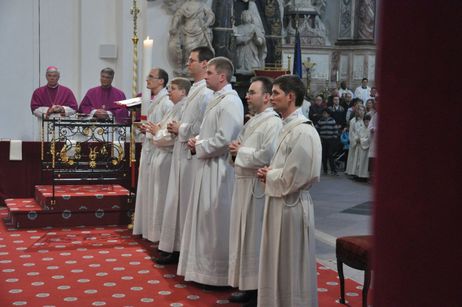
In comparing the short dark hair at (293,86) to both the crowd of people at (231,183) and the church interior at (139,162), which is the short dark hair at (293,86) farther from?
the church interior at (139,162)

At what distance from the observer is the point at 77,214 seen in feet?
28.5

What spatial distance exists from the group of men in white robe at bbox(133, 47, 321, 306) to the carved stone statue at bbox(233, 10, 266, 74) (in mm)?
6332

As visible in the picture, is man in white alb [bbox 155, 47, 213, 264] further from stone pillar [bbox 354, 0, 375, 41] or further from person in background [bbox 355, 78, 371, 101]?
stone pillar [bbox 354, 0, 375, 41]

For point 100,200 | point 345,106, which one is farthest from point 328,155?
point 100,200

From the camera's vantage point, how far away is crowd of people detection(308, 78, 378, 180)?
1497 centimetres

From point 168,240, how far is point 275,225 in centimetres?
244

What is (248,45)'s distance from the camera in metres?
14.0

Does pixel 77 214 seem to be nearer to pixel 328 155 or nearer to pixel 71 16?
pixel 71 16

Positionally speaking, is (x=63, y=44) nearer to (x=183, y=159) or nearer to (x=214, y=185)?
(x=183, y=159)

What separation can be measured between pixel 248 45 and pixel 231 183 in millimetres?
8586

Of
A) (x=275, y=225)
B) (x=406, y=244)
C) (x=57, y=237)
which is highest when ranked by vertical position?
(x=406, y=244)

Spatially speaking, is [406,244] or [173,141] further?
[173,141]

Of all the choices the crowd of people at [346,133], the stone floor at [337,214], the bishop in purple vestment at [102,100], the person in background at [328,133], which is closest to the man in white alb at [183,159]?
the stone floor at [337,214]

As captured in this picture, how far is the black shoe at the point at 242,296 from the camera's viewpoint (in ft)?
17.1
